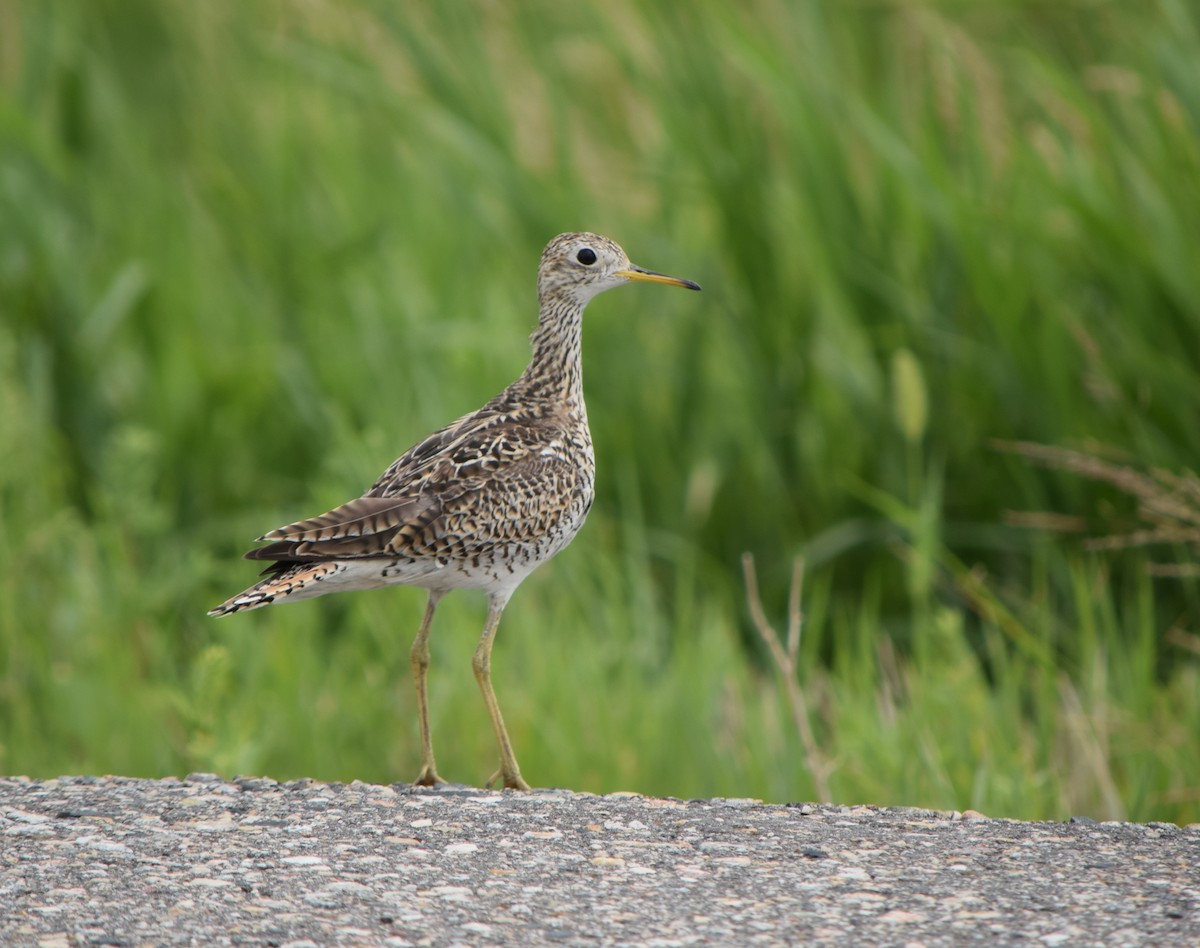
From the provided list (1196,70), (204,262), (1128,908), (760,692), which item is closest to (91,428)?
(204,262)

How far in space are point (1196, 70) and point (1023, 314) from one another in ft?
4.30

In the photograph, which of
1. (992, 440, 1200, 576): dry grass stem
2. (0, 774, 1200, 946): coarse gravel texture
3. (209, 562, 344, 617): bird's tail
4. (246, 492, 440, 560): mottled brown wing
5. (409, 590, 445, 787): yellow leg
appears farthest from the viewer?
(992, 440, 1200, 576): dry grass stem

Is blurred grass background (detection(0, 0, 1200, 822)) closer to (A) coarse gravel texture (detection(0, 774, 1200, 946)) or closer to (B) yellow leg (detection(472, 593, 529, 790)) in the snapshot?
(B) yellow leg (detection(472, 593, 529, 790))

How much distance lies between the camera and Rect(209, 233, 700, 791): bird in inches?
206

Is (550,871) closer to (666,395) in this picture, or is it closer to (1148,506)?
(1148,506)

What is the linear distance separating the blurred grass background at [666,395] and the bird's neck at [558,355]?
106cm

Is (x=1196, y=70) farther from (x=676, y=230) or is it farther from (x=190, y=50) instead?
(x=190, y=50)

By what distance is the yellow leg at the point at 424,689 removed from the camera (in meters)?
5.43

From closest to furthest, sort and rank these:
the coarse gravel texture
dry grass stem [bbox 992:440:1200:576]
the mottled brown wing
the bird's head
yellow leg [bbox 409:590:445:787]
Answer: the coarse gravel texture, the mottled brown wing, yellow leg [bbox 409:590:445:787], dry grass stem [bbox 992:440:1200:576], the bird's head

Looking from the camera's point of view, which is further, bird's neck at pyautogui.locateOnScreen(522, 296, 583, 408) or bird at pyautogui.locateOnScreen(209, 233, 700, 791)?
bird's neck at pyautogui.locateOnScreen(522, 296, 583, 408)

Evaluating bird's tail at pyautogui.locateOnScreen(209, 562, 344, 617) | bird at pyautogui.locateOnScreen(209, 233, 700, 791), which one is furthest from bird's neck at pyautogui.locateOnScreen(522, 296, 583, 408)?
bird's tail at pyautogui.locateOnScreen(209, 562, 344, 617)

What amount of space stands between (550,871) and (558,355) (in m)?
2.83

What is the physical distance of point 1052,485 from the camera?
779cm

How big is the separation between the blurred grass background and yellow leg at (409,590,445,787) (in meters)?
0.65
